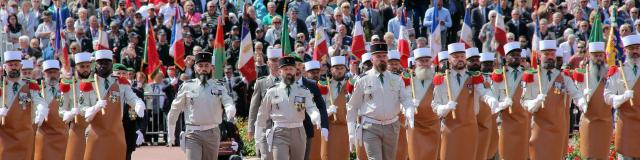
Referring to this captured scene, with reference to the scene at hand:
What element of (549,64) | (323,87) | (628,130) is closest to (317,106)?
(323,87)

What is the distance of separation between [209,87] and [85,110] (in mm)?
1652

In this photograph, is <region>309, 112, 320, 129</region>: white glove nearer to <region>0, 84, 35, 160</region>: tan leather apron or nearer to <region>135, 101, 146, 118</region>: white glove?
<region>135, 101, 146, 118</region>: white glove

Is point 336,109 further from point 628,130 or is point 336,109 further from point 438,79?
point 628,130

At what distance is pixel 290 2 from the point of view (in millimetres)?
29859

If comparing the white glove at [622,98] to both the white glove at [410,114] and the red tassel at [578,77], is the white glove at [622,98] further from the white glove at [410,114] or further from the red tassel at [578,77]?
the white glove at [410,114]

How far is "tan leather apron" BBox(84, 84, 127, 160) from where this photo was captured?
771 inches

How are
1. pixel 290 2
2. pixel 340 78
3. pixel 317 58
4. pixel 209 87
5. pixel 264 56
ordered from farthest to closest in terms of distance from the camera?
pixel 290 2 → pixel 264 56 → pixel 317 58 → pixel 340 78 → pixel 209 87

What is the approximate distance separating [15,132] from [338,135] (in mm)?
4646

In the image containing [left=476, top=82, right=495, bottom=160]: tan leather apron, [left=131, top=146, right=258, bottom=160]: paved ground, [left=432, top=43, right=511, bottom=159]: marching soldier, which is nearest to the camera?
[left=432, top=43, right=511, bottom=159]: marching soldier

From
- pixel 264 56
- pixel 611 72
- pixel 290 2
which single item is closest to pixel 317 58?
pixel 264 56

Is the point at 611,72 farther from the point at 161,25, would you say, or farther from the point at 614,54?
the point at 161,25

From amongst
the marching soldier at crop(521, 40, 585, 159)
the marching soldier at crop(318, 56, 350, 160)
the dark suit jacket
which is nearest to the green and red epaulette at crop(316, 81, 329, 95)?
the marching soldier at crop(318, 56, 350, 160)

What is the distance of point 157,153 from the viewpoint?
2555cm

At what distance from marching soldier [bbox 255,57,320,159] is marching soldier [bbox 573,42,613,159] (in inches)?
159
